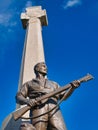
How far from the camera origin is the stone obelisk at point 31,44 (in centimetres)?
1135

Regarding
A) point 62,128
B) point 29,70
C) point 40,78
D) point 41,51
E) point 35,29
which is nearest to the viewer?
point 62,128

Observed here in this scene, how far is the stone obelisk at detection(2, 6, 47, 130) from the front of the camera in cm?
1135

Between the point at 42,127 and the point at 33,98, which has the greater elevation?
the point at 33,98

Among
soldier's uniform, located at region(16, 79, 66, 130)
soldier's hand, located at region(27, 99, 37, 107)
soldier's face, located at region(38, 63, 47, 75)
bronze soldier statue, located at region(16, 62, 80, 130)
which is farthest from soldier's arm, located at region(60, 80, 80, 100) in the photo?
soldier's hand, located at region(27, 99, 37, 107)

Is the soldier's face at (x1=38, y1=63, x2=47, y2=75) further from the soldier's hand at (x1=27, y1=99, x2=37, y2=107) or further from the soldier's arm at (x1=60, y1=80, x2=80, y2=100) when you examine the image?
the soldier's hand at (x1=27, y1=99, x2=37, y2=107)

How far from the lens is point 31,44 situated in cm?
1295

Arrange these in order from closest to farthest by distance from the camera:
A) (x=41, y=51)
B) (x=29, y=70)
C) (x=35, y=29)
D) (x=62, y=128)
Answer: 1. (x=62, y=128)
2. (x=29, y=70)
3. (x=41, y=51)
4. (x=35, y=29)

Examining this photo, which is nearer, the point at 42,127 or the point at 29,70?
the point at 42,127

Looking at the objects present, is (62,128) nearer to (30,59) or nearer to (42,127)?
(42,127)

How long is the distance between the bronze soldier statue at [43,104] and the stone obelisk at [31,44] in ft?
3.98

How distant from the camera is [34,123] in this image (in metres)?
8.56

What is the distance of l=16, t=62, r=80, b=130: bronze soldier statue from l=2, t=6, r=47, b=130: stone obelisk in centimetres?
121

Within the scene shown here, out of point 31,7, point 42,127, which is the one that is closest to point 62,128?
point 42,127

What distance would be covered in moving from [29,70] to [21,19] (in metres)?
2.96
